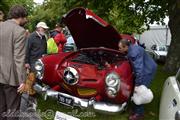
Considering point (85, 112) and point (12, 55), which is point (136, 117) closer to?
point (85, 112)

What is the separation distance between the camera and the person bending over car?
766 centimetres

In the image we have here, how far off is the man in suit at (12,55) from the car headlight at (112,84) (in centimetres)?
167

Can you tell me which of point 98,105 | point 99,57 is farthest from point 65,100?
point 99,57

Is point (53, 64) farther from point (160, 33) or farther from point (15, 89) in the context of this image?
point (160, 33)

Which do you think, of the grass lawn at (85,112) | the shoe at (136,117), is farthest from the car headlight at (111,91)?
the shoe at (136,117)

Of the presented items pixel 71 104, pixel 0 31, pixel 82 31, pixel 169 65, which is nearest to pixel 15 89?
pixel 0 31

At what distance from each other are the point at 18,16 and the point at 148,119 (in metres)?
3.52

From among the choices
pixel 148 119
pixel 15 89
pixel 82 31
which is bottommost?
pixel 148 119

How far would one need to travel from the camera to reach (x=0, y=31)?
6223 millimetres

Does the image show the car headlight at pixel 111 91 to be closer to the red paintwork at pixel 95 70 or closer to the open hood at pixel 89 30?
the red paintwork at pixel 95 70

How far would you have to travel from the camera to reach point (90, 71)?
7.68 m

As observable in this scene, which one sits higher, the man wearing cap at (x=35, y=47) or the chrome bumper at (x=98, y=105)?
the man wearing cap at (x=35, y=47)

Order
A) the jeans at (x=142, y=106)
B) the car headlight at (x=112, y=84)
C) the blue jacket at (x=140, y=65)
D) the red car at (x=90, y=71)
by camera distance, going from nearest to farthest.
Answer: the car headlight at (x=112, y=84), the red car at (x=90, y=71), the blue jacket at (x=140, y=65), the jeans at (x=142, y=106)

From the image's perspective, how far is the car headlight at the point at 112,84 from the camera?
723cm
